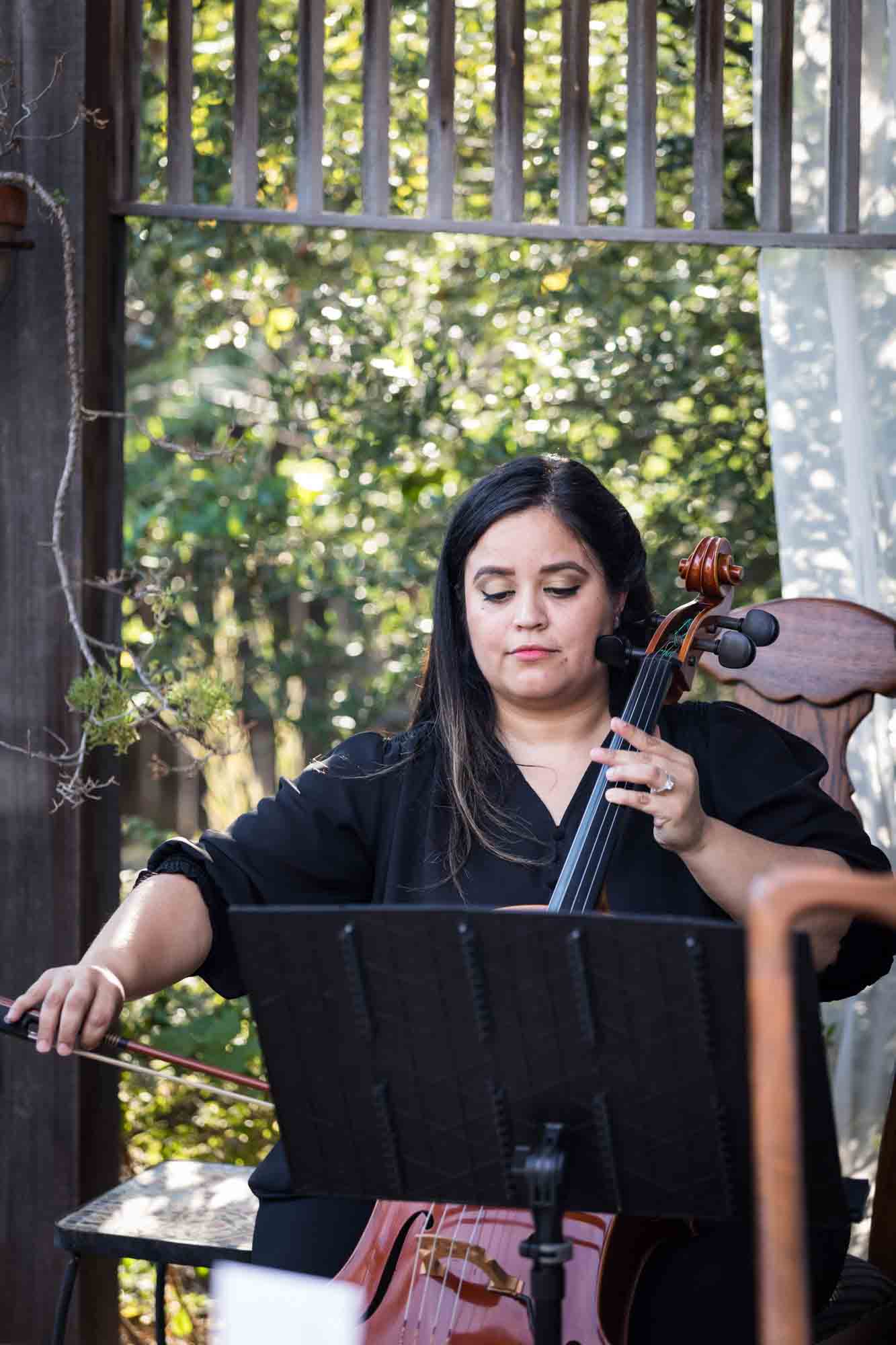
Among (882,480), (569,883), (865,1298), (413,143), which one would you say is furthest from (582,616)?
(413,143)

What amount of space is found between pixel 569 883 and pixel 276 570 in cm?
221

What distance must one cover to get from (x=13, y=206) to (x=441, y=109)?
0.61m

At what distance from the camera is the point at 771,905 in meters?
0.81

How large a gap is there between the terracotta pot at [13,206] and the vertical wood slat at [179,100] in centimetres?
23

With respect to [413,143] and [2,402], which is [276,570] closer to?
[413,143]

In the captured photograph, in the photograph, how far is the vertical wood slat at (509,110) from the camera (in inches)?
87.7

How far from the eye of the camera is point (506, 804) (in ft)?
6.30

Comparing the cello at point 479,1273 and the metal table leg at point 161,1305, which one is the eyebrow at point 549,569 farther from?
the metal table leg at point 161,1305

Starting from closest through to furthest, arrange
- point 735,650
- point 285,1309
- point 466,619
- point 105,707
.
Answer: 1. point 285,1309
2. point 735,650
3. point 466,619
4. point 105,707

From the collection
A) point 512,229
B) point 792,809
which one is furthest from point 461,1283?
point 512,229

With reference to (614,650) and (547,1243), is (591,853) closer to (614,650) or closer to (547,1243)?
(614,650)

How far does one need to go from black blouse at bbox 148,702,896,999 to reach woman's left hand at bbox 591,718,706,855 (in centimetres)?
22

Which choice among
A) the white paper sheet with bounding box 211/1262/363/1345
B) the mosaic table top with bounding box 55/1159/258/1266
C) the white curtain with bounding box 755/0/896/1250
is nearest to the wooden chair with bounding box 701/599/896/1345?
the white curtain with bounding box 755/0/896/1250

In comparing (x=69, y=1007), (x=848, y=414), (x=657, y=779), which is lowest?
(x=69, y=1007)
